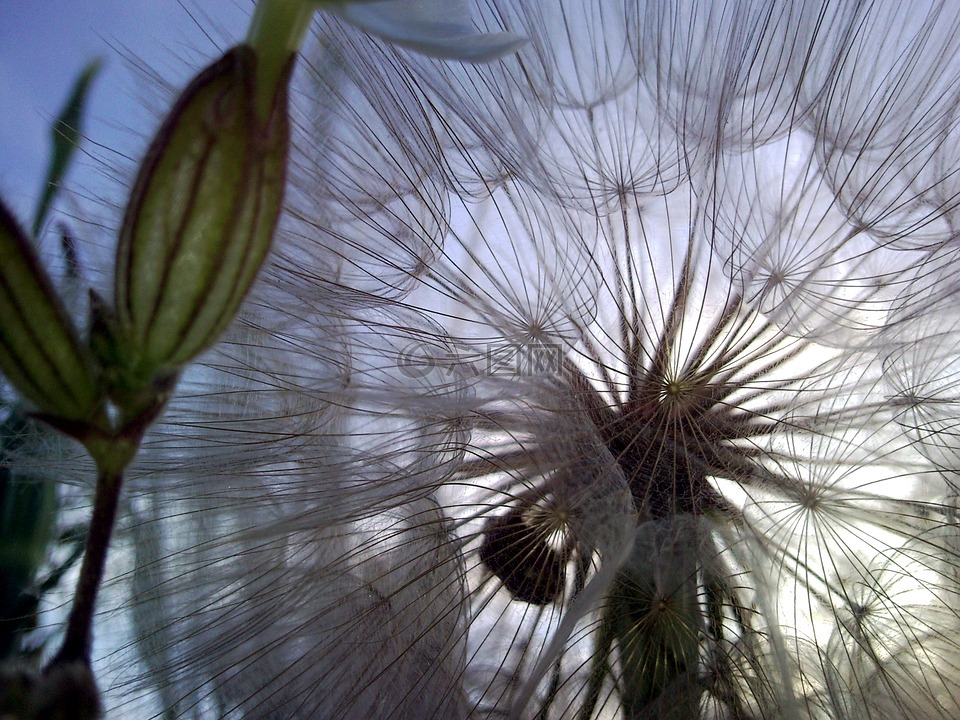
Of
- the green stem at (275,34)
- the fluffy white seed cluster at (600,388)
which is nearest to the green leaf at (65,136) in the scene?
the fluffy white seed cluster at (600,388)

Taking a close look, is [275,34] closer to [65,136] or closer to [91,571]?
[91,571]

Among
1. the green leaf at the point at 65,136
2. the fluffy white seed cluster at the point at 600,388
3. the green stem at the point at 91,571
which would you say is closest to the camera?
the green stem at the point at 91,571

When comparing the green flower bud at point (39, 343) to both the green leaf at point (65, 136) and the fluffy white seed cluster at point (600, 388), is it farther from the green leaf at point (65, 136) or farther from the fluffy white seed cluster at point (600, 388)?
the green leaf at point (65, 136)

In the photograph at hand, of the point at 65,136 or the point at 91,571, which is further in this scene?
the point at 65,136

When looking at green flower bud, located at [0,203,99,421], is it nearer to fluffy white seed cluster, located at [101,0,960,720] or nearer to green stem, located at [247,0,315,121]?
green stem, located at [247,0,315,121]

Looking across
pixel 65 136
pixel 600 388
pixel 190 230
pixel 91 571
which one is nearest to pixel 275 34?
pixel 190 230

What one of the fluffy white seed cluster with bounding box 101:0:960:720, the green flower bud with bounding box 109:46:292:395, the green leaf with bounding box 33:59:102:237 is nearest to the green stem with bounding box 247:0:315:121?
the green flower bud with bounding box 109:46:292:395
